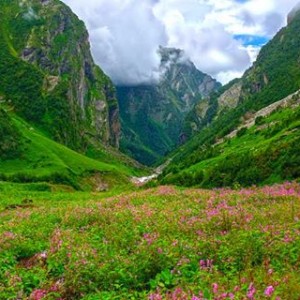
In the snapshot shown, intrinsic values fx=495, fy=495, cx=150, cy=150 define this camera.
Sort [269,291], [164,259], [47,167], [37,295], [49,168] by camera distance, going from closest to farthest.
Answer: [269,291]
[37,295]
[164,259]
[49,168]
[47,167]

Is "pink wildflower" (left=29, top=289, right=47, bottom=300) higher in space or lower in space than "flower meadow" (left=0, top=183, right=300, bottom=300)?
lower

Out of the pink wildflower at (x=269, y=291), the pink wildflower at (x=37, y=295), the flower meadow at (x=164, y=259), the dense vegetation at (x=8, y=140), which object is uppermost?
the dense vegetation at (x=8, y=140)

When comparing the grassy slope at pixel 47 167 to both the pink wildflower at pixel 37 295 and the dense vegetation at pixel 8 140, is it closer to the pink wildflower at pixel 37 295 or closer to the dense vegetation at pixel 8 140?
the dense vegetation at pixel 8 140

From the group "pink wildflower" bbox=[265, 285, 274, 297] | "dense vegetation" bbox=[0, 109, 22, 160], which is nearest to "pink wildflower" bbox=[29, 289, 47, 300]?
"pink wildflower" bbox=[265, 285, 274, 297]

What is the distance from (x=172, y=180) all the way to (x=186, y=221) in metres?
47.0

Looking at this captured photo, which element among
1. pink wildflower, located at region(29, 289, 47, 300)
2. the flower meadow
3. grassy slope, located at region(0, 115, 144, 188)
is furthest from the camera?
grassy slope, located at region(0, 115, 144, 188)

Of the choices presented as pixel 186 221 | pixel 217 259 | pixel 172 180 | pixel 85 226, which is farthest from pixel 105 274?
pixel 172 180

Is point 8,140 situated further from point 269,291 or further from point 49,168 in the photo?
point 269,291

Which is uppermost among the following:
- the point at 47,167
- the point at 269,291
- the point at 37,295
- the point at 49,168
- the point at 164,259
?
the point at 47,167

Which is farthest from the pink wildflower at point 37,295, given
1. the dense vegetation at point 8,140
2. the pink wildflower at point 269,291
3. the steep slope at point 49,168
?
the dense vegetation at point 8,140

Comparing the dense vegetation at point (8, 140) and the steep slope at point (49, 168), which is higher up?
the dense vegetation at point (8, 140)

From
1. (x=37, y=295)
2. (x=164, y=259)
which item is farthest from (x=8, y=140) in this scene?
(x=37, y=295)

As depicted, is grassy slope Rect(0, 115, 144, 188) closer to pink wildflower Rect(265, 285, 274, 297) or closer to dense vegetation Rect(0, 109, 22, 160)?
dense vegetation Rect(0, 109, 22, 160)

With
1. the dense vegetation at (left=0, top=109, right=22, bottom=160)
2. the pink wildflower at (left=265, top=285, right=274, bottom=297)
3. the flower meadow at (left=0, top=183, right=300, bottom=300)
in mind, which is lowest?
the flower meadow at (left=0, top=183, right=300, bottom=300)
